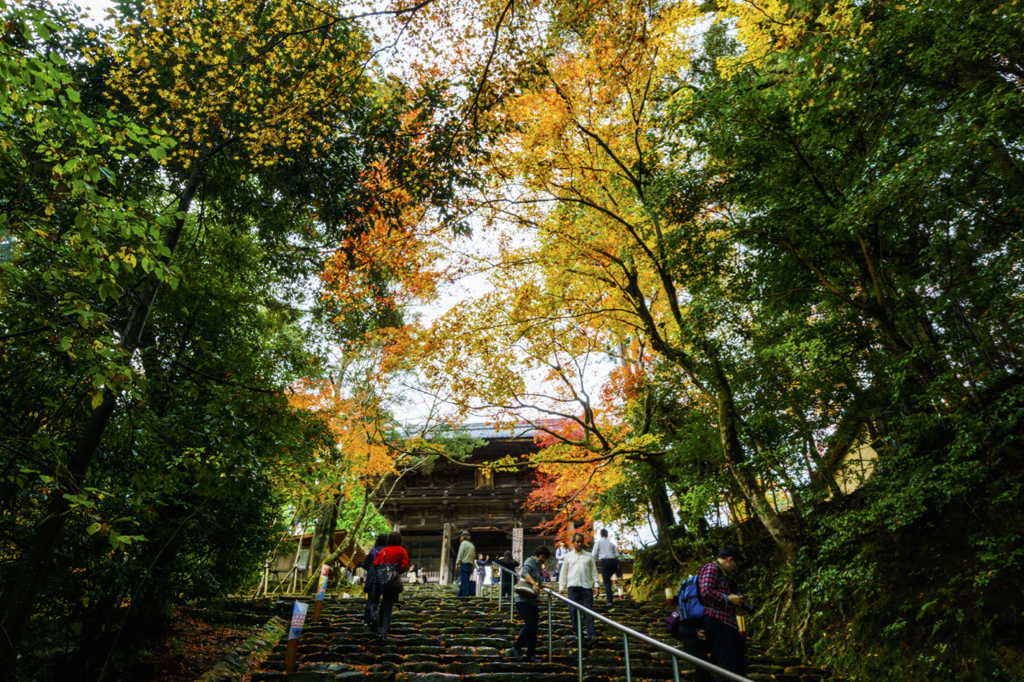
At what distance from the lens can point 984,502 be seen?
6.43 m

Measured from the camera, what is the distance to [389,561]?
794 cm

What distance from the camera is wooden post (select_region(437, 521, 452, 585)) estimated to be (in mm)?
24981

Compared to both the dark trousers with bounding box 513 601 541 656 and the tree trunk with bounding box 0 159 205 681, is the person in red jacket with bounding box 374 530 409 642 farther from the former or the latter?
the tree trunk with bounding box 0 159 205 681

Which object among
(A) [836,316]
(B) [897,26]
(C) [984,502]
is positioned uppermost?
(B) [897,26]

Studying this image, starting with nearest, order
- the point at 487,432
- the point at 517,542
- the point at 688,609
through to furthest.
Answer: the point at 688,609
the point at 517,542
the point at 487,432

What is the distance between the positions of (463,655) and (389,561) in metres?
1.65

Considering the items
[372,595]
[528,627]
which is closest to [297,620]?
[372,595]

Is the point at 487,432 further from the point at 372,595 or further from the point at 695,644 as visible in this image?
the point at 695,644

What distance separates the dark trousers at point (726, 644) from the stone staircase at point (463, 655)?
1.49m

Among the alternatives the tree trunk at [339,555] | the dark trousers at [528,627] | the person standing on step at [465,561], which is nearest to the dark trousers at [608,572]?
the person standing on step at [465,561]

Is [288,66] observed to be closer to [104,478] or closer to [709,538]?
[104,478]

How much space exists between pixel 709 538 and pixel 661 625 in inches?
81.9

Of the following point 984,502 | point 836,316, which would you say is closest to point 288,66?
point 836,316

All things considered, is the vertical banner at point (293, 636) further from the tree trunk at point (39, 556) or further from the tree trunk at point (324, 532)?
the tree trunk at point (324, 532)
